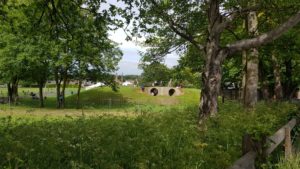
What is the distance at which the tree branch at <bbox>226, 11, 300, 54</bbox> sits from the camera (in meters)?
14.0

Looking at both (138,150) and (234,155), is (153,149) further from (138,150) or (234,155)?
(234,155)

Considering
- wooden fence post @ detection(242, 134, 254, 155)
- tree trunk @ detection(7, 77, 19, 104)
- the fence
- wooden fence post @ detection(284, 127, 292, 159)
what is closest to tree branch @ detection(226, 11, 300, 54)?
wooden fence post @ detection(284, 127, 292, 159)

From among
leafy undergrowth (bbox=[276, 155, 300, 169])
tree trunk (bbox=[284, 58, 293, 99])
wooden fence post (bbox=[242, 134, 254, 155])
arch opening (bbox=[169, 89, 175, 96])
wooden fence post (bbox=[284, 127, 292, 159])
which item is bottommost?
leafy undergrowth (bbox=[276, 155, 300, 169])

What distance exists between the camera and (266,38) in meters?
14.7

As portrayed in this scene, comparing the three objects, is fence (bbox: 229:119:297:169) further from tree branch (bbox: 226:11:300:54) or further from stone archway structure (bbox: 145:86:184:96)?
stone archway structure (bbox: 145:86:184:96)

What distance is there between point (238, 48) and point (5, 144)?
923 cm

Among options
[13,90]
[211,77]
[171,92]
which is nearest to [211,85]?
[211,77]

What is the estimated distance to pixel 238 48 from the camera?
50.9 feet

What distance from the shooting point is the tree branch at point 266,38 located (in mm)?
14008

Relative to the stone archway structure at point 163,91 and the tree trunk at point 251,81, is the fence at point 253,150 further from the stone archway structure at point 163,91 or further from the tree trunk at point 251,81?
the stone archway structure at point 163,91

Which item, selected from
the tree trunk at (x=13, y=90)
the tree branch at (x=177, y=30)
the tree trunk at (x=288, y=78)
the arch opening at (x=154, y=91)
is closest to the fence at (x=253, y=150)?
the tree branch at (x=177, y=30)

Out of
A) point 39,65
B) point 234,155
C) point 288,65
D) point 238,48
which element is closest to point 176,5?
point 238,48

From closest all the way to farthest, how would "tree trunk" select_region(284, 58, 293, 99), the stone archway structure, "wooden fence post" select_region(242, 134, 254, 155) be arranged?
1. "wooden fence post" select_region(242, 134, 254, 155)
2. "tree trunk" select_region(284, 58, 293, 99)
3. the stone archway structure

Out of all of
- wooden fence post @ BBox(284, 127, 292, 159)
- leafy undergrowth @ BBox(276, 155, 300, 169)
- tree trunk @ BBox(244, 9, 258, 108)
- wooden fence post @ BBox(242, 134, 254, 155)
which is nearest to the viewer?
wooden fence post @ BBox(242, 134, 254, 155)
